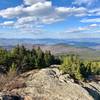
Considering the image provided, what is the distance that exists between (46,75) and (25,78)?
12.9 feet

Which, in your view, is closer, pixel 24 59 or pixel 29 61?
pixel 29 61

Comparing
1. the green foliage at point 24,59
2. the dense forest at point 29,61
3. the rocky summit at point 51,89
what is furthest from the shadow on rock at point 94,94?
the green foliage at point 24,59

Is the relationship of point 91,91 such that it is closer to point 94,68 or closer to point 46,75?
point 46,75

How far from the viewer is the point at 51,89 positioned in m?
37.6

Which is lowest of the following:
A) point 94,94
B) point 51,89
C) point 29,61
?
point 94,94

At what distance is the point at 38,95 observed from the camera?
34.5 m

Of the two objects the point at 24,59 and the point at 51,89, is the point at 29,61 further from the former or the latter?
the point at 51,89

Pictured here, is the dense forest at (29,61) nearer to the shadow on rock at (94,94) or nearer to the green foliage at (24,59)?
the green foliage at (24,59)

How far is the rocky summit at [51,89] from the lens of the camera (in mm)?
33872

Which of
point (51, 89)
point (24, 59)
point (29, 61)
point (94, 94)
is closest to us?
point (51, 89)

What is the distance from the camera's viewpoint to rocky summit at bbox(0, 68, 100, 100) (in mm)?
33872

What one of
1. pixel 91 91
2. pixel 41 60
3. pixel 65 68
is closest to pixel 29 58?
pixel 41 60

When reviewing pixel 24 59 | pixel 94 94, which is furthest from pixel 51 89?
pixel 24 59

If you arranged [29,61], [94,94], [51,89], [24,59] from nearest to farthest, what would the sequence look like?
[51,89] → [94,94] → [29,61] → [24,59]
